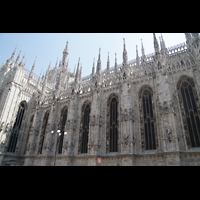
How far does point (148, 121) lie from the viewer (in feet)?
67.6

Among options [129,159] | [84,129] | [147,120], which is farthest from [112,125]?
[129,159]

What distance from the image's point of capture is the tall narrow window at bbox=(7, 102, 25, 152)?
3278 cm

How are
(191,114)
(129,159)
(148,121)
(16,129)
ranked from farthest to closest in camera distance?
(16,129) → (148,121) → (129,159) → (191,114)

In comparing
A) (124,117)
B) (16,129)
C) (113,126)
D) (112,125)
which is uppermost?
(16,129)

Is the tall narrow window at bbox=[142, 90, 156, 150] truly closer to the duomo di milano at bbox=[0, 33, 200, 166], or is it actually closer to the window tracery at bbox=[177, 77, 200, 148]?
the duomo di milano at bbox=[0, 33, 200, 166]

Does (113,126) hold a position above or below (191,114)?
below

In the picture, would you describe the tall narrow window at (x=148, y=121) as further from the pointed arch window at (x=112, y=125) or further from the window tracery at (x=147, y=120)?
the pointed arch window at (x=112, y=125)

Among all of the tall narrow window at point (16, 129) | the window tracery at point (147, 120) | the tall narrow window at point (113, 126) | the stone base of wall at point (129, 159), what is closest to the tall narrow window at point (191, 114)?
the stone base of wall at point (129, 159)

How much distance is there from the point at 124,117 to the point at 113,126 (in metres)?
3.09

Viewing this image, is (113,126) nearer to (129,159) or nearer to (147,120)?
(147,120)

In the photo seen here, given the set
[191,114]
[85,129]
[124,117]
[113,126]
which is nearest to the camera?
[191,114]
